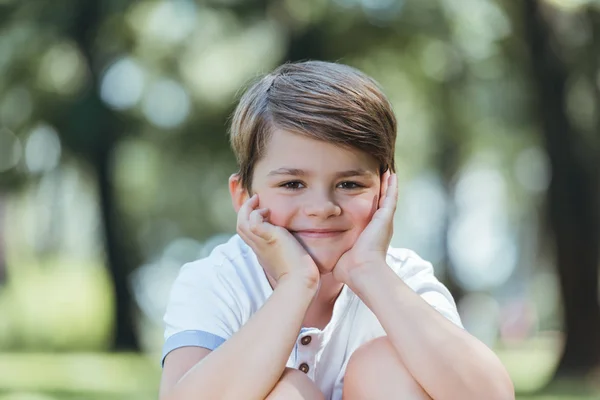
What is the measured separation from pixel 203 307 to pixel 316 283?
1.20ft

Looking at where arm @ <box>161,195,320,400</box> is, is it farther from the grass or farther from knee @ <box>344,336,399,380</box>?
the grass

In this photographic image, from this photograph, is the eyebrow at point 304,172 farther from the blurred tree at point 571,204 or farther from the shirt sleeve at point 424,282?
the blurred tree at point 571,204

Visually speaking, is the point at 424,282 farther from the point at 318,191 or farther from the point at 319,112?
the point at 319,112

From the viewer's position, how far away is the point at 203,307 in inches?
102

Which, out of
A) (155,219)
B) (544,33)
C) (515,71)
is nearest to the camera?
(544,33)

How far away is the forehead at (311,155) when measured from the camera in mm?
2504

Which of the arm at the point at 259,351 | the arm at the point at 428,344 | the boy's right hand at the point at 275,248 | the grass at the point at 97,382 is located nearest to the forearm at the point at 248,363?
the arm at the point at 259,351

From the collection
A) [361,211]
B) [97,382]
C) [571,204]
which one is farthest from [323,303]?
[571,204]

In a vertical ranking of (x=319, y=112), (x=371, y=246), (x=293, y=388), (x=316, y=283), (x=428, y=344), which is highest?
(x=319, y=112)

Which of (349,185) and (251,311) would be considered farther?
(251,311)

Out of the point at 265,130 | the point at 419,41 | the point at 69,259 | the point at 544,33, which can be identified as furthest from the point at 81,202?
the point at 265,130

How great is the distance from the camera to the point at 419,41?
11.4 metres

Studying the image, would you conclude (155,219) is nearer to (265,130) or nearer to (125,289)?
(125,289)

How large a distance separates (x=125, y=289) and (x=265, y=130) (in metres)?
12.4
